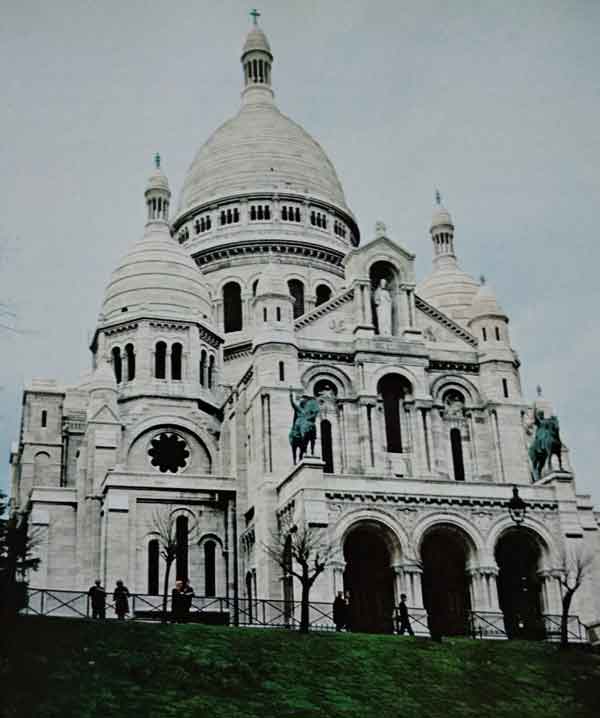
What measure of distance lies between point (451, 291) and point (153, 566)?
1178 inches

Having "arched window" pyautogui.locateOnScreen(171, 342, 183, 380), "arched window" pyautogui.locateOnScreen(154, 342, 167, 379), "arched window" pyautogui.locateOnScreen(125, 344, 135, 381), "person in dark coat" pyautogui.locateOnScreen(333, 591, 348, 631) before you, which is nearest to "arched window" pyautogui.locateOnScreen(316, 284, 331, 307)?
"arched window" pyautogui.locateOnScreen(171, 342, 183, 380)

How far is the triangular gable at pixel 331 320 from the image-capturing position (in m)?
64.2

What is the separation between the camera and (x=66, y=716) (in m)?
32.1

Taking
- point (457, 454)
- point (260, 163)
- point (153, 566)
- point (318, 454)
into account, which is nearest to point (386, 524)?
point (318, 454)

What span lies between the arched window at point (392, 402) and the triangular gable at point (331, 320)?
306 centimetres

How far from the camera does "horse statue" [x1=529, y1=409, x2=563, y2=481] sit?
5944 centimetres

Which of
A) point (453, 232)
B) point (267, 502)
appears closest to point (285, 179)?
point (453, 232)

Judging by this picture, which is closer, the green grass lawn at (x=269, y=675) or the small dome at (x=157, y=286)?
the green grass lawn at (x=269, y=675)

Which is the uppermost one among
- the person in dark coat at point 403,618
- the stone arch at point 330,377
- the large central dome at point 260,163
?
the large central dome at point 260,163

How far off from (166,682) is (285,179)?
5630 cm

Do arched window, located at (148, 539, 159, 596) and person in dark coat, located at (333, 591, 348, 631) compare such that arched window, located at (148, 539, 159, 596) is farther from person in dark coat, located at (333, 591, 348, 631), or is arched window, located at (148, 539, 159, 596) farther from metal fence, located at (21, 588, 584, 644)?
person in dark coat, located at (333, 591, 348, 631)

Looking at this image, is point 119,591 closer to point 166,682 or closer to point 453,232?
point 166,682

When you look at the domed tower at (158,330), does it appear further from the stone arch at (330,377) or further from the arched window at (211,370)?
the stone arch at (330,377)

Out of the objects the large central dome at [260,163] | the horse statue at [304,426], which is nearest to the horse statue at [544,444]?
the horse statue at [304,426]
